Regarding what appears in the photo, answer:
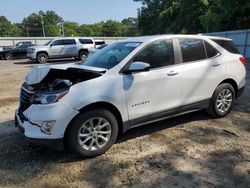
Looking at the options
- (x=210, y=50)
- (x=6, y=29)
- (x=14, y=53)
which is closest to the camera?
(x=210, y=50)

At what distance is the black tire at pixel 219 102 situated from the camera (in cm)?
601

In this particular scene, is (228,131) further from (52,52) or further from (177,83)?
(52,52)

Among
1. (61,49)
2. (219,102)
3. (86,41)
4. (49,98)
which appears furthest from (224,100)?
(86,41)

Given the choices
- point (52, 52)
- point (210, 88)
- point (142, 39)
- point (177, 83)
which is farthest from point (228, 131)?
point (52, 52)

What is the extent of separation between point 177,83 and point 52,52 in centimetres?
1883

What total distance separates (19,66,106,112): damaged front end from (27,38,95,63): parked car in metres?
18.2

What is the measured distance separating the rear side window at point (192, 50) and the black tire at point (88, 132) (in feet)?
5.99

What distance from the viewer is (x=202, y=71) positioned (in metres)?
5.70

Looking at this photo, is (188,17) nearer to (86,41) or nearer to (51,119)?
(86,41)

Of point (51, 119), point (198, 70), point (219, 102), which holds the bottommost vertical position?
point (219, 102)

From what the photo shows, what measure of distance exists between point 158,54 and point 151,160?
180 cm

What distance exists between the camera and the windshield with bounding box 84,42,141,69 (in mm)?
5023

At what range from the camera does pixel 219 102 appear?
6.14 m

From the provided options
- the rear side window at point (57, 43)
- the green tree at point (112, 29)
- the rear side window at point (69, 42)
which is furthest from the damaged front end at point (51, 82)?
the green tree at point (112, 29)
